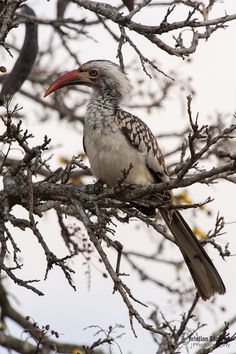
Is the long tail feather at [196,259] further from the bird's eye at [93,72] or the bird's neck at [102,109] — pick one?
the bird's eye at [93,72]

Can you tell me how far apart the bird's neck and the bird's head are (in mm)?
47

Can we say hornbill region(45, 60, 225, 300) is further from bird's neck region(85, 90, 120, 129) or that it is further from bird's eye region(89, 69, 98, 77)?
bird's eye region(89, 69, 98, 77)

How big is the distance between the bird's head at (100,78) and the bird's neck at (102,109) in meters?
0.05

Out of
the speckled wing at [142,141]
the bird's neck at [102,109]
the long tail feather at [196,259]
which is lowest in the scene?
the long tail feather at [196,259]

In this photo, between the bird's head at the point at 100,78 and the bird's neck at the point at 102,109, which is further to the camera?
the bird's head at the point at 100,78

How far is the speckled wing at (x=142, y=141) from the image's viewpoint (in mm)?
4766

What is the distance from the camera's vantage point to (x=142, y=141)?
15.9 ft

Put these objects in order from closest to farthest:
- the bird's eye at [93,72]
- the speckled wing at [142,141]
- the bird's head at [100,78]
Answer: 1. the speckled wing at [142,141]
2. the bird's head at [100,78]
3. the bird's eye at [93,72]

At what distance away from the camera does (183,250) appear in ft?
15.4

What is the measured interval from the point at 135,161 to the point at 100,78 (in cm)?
93

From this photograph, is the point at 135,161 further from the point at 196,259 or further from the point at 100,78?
the point at 100,78

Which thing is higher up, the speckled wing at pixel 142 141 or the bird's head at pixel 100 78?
the bird's head at pixel 100 78

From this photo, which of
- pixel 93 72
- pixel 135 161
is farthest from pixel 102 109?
pixel 93 72

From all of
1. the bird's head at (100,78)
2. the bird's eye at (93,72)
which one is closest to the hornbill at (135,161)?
the bird's head at (100,78)
